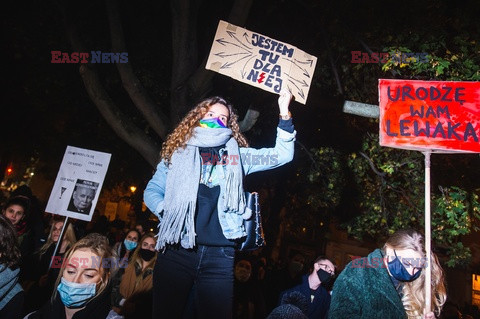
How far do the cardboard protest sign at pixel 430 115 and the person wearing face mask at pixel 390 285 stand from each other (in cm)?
Result: 95

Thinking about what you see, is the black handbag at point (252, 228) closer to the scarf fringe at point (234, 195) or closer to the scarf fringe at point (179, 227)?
the scarf fringe at point (234, 195)

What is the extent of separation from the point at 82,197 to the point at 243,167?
4175 millimetres

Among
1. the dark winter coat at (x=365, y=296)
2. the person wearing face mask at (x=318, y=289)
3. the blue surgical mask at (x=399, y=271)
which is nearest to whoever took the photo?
the dark winter coat at (x=365, y=296)

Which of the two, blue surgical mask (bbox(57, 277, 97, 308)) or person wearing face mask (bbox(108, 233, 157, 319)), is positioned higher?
blue surgical mask (bbox(57, 277, 97, 308))

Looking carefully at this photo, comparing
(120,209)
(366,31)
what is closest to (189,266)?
(366,31)

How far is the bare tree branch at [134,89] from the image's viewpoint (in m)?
5.58

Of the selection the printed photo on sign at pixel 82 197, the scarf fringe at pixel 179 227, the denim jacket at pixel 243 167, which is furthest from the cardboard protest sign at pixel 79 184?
the scarf fringe at pixel 179 227

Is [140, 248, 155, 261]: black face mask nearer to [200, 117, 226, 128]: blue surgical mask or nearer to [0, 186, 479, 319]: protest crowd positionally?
[0, 186, 479, 319]: protest crowd

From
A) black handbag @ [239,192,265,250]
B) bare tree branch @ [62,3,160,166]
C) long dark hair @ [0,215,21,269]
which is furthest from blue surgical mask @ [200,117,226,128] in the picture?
bare tree branch @ [62,3,160,166]

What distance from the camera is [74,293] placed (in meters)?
2.73

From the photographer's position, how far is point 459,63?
167 inches

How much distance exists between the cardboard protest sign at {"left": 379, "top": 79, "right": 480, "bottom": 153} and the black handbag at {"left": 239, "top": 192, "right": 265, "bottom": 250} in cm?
157

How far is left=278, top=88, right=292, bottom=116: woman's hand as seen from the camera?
271 centimetres

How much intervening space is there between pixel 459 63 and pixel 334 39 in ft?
8.07
